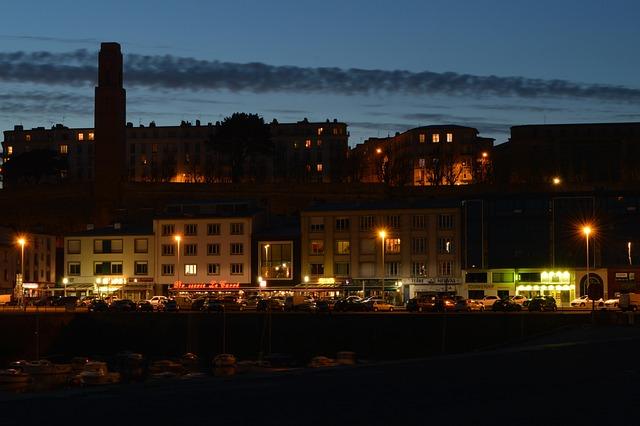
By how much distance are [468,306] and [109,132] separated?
73507 mm

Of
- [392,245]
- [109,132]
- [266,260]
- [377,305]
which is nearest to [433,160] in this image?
[109,132]

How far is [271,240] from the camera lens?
4289 inches

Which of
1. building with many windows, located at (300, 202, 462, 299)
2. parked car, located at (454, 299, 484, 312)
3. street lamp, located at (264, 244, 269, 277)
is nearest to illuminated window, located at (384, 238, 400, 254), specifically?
building with many windows, located at (300, 202, 462, 299)

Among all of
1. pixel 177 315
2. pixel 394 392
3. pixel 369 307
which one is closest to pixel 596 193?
pixel 369 307

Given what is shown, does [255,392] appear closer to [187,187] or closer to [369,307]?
[369,307]

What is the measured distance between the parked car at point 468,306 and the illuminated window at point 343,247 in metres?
20.5

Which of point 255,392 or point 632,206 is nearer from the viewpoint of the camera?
point 255,392

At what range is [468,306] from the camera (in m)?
86.2

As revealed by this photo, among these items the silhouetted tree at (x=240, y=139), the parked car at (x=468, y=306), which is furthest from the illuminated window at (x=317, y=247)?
the silhouetted tree at (x=240, y=139)

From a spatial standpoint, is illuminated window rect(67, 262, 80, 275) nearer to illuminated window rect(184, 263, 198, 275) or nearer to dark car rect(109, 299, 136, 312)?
illuminated window rect(184, 263, 198, 275)

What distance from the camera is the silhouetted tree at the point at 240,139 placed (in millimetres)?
160750

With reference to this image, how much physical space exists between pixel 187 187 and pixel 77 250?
4244 cm

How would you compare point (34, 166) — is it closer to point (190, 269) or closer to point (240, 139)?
point (240, 139)

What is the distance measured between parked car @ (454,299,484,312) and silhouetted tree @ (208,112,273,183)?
77.1m
